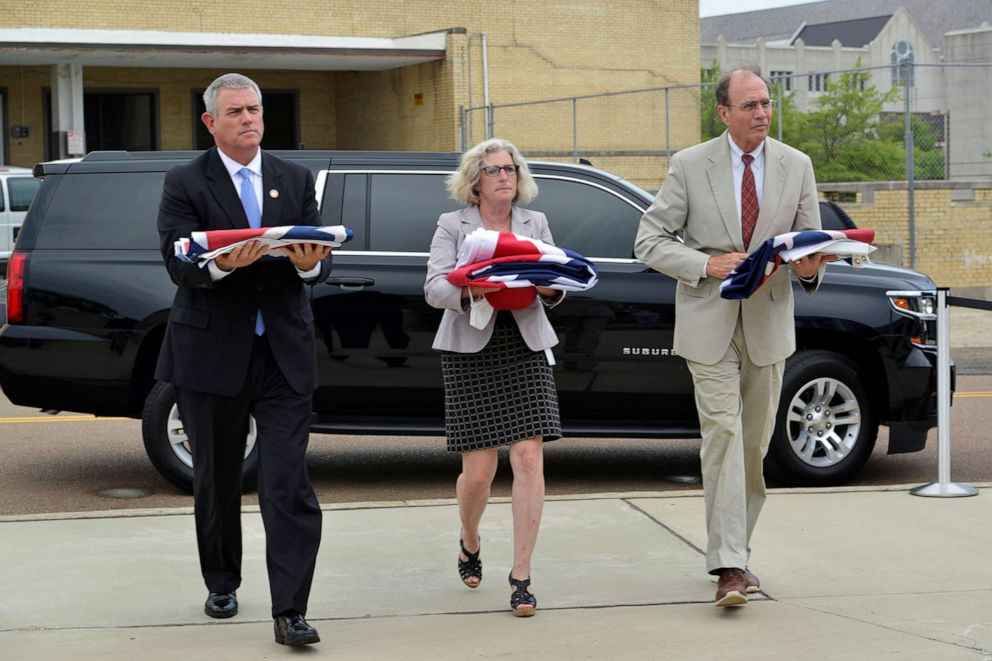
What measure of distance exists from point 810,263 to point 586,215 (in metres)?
3.31

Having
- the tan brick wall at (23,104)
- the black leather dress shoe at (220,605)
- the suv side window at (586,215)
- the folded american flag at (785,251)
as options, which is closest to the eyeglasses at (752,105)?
the folded american flag at (785,251)

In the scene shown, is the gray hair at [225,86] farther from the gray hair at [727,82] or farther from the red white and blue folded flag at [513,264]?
the gray hair at [727,82]

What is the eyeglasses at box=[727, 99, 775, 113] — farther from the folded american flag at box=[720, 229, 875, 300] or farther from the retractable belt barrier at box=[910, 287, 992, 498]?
the retractable belt barrier at box=[910, 287, 992, 498]

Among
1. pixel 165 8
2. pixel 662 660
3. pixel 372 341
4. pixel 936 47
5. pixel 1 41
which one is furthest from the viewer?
pixel 936 47

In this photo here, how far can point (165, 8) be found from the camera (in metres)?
33.2

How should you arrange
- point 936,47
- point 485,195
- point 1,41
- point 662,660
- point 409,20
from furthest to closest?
1. point 936,47
2. point 409,20
3. point 1,41
4. point 485,195
5. point 662,660

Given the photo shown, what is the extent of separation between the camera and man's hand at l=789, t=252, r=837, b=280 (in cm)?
561

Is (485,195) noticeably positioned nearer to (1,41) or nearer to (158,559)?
(158,559)

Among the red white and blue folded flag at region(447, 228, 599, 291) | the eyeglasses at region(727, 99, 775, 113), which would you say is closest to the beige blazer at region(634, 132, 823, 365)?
the eyeglasses at region(727, 99, 775, 113)

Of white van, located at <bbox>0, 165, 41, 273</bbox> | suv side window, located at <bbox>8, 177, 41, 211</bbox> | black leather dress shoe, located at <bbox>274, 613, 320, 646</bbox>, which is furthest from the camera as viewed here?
suv side window, located at <bbox>8, 177, 41, 211</bbox>

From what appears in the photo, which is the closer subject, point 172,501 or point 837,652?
point 837,652

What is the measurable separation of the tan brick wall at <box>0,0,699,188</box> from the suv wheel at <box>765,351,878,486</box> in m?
24.5

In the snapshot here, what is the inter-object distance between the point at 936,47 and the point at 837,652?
113 m

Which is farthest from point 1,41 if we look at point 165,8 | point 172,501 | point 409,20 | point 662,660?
point 662,660
